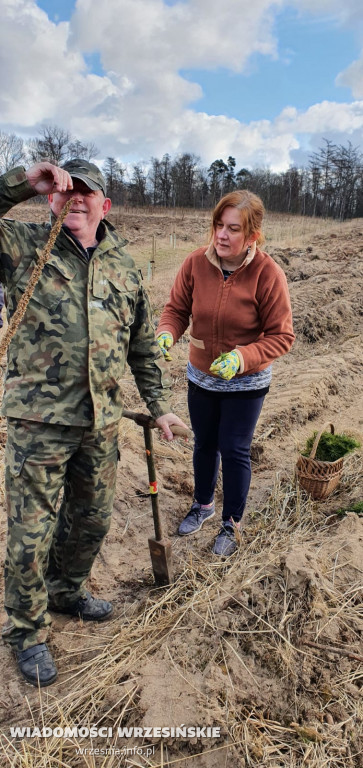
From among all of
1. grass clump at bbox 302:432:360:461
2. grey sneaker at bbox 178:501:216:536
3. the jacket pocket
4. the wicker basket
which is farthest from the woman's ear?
grey sneaker at bbox 178:501:216:536

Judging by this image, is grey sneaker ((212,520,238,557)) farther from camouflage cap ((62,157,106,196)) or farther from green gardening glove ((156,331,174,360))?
camouflage cap ((62,157,106,196))

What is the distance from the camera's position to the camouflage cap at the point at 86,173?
6.95 ft

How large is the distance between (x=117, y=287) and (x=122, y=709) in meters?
1.73

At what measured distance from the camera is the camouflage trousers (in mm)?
2160

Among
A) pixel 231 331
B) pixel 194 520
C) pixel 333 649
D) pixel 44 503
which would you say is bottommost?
pixel 194 520

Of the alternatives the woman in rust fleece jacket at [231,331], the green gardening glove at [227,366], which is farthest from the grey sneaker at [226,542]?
the green gardening glove at [227,366]

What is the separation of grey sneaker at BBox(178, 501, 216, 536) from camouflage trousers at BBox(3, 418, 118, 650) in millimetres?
1068

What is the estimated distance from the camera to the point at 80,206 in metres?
2.16

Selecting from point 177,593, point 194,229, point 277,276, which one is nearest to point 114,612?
point 177,593

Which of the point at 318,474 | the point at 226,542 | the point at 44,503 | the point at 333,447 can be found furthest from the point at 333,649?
the point at 333,447

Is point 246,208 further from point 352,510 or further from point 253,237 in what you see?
point 352,510

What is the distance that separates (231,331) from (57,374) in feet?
3.78

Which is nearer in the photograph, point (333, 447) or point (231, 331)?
point (231, 331)

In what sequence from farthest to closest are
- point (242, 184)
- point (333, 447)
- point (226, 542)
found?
1. point (242, 184)
2. point (333, 447)
3. point (226, 542)
